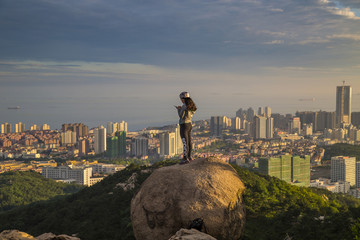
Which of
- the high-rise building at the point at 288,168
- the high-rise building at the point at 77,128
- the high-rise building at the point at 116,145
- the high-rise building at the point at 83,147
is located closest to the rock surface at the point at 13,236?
the high-rise building at the point at 288,168

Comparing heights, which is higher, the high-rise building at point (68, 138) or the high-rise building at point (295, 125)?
the high-rise building at point (295, 125)

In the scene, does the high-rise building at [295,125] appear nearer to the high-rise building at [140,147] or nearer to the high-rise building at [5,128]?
the high-rise building at [140,147]

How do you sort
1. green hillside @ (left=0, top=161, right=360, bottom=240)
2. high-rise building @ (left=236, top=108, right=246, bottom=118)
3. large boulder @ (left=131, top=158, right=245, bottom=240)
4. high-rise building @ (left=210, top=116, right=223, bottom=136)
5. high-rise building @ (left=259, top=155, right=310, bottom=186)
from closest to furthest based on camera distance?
large boulder @ (left=131, top=158, right=245, bottom=240) < green hillside @ (left=0, top=161, right=360, bottom=240) < high-rise building @ (left=259, top=155, right=310, bottom=186) < high-rise building @ (left=210, top=116, right=223, bottom=136) < high-rise building @ (left=236, top=108, right=246, bottom=118)

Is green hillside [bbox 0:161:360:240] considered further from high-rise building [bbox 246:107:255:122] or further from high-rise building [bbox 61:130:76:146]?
high-rise building [bbox 246:107:255:122]

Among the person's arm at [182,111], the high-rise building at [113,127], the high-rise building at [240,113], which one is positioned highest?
the person's arm at [182,111]

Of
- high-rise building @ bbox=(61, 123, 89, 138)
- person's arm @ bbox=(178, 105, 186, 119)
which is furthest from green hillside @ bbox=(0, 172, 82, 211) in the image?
high-rise building @ bbox=(61, 123, 89, 138)

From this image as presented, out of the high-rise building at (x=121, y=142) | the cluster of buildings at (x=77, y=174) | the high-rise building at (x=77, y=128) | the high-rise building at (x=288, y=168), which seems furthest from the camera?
the high-rise building at (x=77, y=128)

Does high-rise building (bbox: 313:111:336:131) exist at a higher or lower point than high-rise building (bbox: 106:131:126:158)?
higher

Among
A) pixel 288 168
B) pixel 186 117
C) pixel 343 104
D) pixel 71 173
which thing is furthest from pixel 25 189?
pixel 343 104
